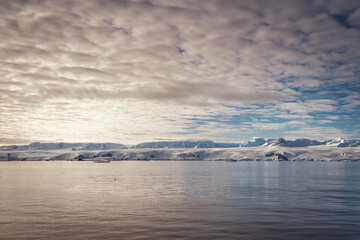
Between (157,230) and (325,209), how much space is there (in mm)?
18655

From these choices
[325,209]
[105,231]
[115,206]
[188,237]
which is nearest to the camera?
[188,237]

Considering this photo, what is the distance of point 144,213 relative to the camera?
87.0 ft

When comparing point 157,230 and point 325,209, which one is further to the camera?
point 325,209

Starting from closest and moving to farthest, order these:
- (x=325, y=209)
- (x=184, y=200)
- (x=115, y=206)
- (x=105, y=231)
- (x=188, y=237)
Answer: (x=188, y=237)
(x=105, y=231)
(x=325, y=209)
(x=115, y=206)
(x=184, y=200)

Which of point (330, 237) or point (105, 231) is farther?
point (105, 231)

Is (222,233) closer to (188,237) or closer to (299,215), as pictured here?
(188,237)

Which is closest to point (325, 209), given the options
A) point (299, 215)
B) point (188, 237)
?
point (299, 215)

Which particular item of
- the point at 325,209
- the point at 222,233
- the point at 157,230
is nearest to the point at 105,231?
the point at 157,230

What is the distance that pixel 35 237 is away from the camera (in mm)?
19141

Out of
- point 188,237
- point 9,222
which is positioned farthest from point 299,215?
point 9,222

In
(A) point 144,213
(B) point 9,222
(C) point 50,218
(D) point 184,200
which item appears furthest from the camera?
(D) point 184,200

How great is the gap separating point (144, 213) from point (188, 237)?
8909mm

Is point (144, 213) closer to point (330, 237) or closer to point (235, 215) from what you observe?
point (235, 215)

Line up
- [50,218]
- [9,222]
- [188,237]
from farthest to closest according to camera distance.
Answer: [50,218] → [9,222] → [188,237]
